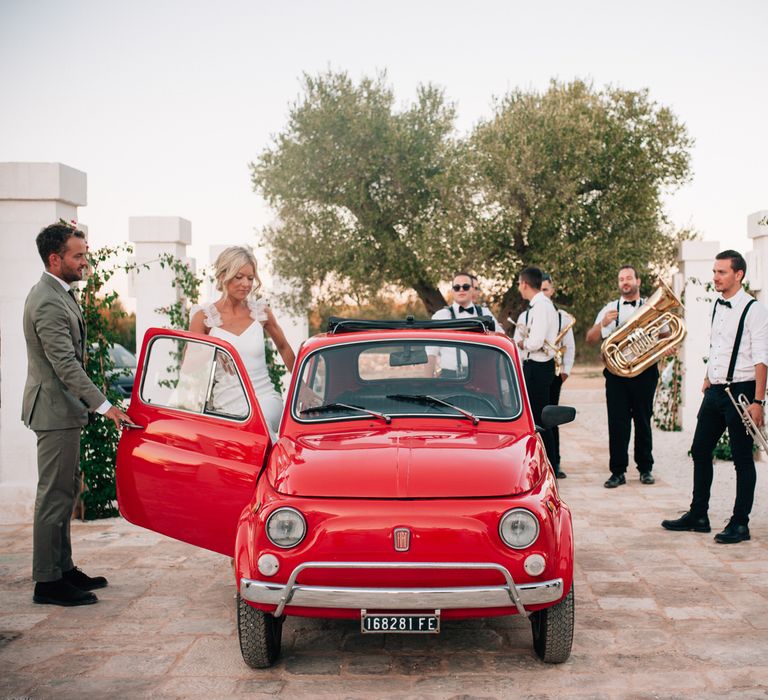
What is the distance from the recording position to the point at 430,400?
Answer: 5.02 meters

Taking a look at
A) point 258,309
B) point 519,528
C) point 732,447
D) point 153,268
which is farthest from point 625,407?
point 519,528

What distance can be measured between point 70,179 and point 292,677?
5.47 metres

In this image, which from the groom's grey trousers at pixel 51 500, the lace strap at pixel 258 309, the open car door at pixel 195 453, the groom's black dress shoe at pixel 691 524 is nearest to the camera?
the open car door at pixel 195 453

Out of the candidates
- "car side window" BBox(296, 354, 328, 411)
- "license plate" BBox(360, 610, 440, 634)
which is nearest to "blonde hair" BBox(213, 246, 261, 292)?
"car side window" BBox(296, 354, 328, 411)

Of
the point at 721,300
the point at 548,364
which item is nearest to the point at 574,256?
the point at 548,364

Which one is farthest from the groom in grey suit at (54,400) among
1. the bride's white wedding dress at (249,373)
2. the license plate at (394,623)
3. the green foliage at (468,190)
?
the green foliage at (468,190)

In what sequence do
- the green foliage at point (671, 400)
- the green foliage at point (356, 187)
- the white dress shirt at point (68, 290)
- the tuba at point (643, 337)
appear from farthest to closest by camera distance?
the green foliage at point (356, 187), the green foliage at point (671, 400), the tuba at point (643, 337), the white dress shirt at point (68, 290)

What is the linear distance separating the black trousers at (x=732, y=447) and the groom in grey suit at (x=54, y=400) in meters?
4.52

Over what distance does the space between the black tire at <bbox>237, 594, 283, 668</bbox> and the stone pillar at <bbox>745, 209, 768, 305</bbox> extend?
7958 mm

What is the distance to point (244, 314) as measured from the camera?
6.13 metres

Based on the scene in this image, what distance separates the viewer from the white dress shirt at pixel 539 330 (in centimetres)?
923

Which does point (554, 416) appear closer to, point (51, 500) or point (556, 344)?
point (51, 500)

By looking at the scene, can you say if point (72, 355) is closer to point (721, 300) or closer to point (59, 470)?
point (59, 470)

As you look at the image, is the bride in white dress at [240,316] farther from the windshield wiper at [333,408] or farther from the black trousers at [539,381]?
the black trousers at [539,381]
